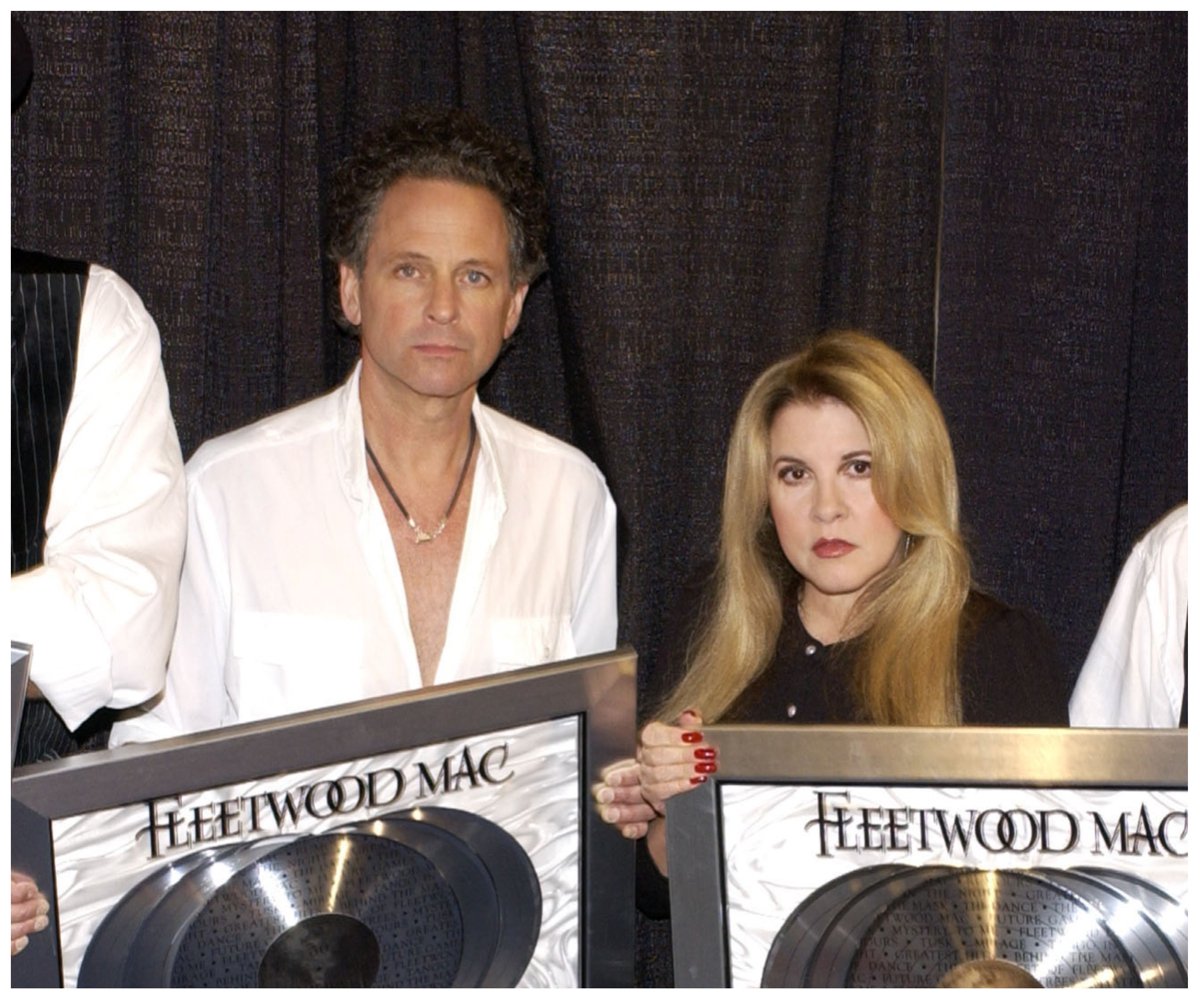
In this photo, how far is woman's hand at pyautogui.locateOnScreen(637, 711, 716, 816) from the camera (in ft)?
4.48

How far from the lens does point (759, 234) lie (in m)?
2.38

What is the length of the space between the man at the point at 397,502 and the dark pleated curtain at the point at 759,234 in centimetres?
17

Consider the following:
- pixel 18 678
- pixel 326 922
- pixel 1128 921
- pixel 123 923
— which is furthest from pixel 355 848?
pixel 1128 921

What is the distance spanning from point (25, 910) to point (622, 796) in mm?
523

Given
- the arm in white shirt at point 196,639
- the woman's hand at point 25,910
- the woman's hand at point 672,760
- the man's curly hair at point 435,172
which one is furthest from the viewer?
the man's curly hair at point 435,172

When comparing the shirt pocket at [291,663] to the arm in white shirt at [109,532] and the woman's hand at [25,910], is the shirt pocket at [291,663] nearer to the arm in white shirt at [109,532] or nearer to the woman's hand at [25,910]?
the arm in white shirt at [109,532]

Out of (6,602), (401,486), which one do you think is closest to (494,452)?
(401,486)

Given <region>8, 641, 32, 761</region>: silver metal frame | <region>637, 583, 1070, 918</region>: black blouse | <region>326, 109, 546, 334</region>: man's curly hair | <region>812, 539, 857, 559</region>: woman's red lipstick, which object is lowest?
<region>8, 641, 32, 761</region>: silver metal frame

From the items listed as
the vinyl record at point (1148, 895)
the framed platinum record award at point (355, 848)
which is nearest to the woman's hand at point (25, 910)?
the framed platinum record award at point (355, 848)

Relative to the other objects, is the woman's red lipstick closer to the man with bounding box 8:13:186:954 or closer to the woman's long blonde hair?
the woman's long blonde hair

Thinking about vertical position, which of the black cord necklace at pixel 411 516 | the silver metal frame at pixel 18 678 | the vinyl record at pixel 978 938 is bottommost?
the vinyl record at pixel 978 938

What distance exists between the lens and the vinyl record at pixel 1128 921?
1.33 m

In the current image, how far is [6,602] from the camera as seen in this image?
1.46 metres

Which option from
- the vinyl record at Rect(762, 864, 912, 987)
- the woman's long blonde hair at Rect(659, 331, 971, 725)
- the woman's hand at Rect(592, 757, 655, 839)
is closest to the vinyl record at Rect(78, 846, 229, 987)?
the woman's hand at Rect(592, 757, 655, 839)
